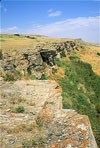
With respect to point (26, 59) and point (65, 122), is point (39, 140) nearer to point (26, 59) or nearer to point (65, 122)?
point (65, 122)

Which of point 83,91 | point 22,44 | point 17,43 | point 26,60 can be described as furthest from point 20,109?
point 17,43

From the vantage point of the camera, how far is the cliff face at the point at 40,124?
125 inches

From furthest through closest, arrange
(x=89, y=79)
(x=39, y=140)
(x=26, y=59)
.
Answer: (x=89, y=79), (x=26, y=59), (x=39, y=140)

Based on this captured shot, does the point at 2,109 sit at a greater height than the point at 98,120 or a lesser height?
greater

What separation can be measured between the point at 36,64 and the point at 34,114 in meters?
10.3

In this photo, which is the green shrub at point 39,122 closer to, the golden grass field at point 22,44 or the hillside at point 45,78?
the hillside at point 45,78

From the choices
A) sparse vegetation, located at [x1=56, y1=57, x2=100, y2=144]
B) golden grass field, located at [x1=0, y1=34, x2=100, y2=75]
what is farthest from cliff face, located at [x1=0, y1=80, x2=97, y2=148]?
golden grass field, located at [x1=0, y1=34, x2=100, y2=75]

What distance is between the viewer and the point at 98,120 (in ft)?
38.3

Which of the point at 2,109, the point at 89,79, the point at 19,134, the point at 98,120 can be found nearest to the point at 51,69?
the point at 89,79

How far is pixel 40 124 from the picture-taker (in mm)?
3824

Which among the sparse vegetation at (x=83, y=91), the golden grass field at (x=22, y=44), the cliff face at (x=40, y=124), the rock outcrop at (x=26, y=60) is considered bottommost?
the sparse vegetation at (x=83, y=91)

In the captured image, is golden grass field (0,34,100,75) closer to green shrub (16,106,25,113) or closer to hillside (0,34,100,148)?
hillside (0,34,100,148)

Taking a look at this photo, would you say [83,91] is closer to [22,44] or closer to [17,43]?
[22,44]

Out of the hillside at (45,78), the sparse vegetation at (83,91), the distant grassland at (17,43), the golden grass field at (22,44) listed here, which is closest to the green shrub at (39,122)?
the hillside at (45,78)
